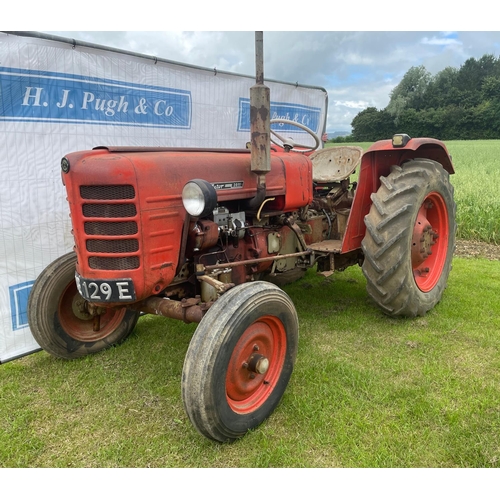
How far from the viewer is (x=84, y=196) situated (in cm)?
220

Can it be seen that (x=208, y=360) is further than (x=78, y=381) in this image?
No

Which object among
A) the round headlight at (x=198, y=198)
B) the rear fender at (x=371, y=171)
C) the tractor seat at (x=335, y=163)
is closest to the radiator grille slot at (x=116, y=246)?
the round headlight at (x=198, y=198)

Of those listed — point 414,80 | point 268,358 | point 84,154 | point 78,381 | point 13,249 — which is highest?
point 414,80

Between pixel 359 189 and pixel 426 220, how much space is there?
2.62 ft

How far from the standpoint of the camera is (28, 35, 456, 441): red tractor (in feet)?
7.11

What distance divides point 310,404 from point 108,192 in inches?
64.8

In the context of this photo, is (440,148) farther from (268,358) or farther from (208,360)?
(208,360)

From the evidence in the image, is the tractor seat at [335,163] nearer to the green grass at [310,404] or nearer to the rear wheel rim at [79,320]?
the green grass at [310,404]

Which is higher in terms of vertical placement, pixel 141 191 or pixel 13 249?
pixel 141 191

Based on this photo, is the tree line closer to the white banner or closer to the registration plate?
the white banner

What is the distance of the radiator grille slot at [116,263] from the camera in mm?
2277

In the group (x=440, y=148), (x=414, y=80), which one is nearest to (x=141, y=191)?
(x=440, y=148)

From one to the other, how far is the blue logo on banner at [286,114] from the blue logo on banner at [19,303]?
296cm

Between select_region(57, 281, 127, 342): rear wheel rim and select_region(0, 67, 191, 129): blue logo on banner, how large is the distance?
144cm
